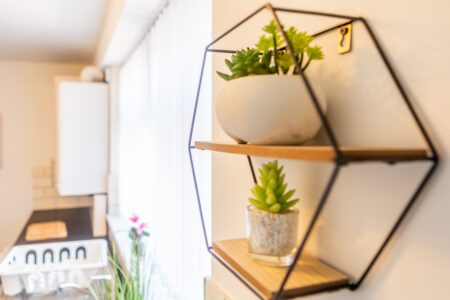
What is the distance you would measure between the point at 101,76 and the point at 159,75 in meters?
1.61

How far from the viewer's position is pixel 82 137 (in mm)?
2936

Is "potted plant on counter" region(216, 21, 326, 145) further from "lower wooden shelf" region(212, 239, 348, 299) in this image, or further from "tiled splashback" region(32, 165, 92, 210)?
"tiled splashback" region(32, 165, 92, 210)

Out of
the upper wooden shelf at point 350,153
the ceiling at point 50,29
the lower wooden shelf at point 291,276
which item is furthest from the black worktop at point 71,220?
the upper wooden shelf at point 350,153

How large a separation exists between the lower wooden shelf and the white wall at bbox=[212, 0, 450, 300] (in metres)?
0.02

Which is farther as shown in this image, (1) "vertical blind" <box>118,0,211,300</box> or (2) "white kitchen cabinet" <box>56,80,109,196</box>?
(2) "white kitchen cabinet" <box>56,80,109,196</box>

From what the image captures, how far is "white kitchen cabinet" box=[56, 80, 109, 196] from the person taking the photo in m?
2.87

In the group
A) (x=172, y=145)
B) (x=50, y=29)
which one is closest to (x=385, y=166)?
(x=172, y=145)

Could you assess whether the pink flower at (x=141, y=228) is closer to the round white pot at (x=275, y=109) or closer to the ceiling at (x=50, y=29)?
the ceiling at (x=50, y=29)

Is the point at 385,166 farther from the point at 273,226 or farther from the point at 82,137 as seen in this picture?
the point at 82,137

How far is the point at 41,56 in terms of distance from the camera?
129 inches

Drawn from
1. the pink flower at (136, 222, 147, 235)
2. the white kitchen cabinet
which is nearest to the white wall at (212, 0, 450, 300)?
the pink flower at (136, 222, 147, 235)

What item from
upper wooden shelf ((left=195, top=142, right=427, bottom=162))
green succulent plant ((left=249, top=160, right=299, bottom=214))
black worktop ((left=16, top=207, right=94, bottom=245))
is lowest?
black worktop ((left=16, top=207, right=94, bottom=245))

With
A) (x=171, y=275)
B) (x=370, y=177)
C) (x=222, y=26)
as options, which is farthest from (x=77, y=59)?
(x=370, y=177)

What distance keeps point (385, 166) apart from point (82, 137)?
113 inches
